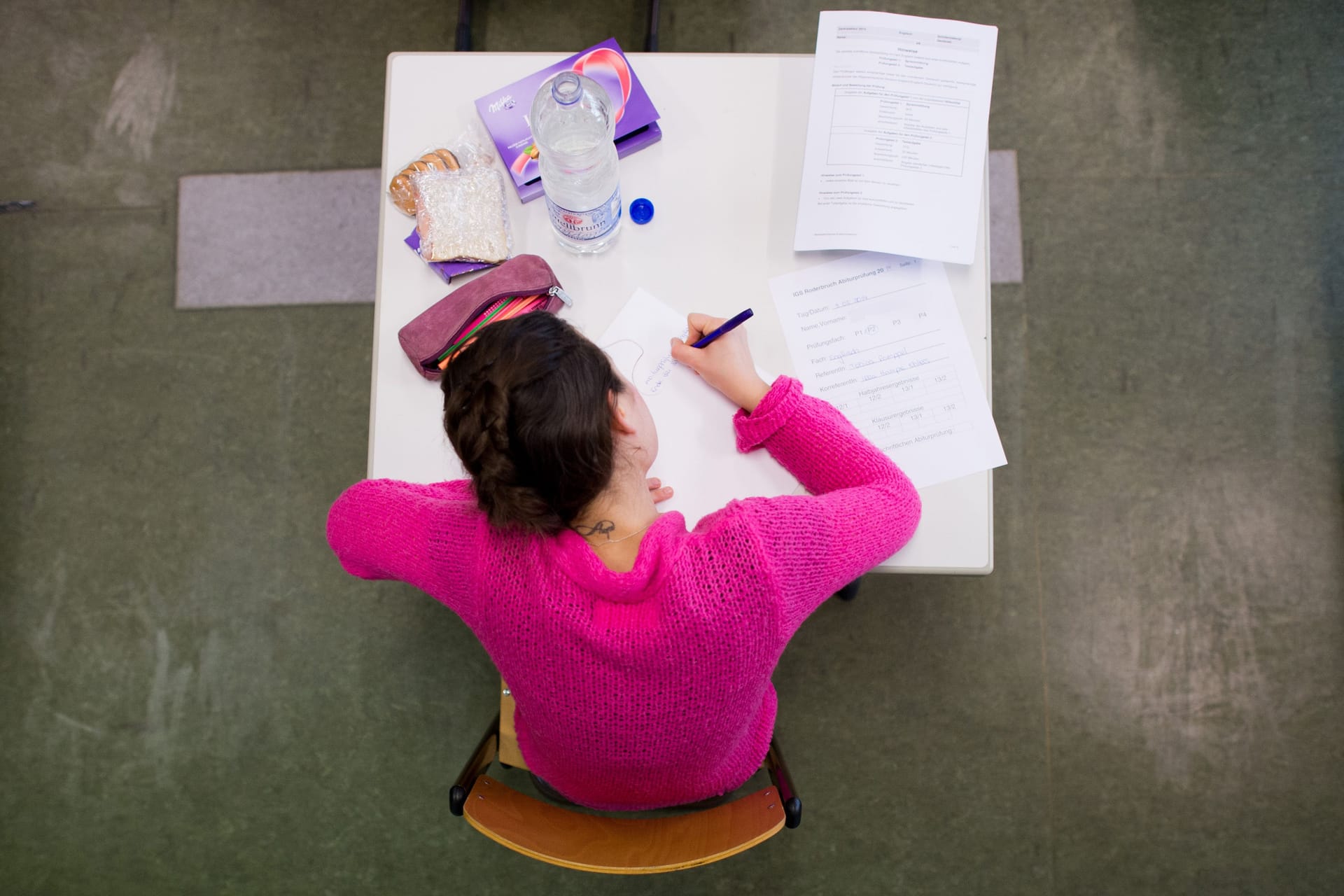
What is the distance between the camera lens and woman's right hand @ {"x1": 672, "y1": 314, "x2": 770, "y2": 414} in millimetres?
1046

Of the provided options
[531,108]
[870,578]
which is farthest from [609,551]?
[870,578]

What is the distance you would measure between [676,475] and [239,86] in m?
1.55

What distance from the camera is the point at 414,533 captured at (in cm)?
98

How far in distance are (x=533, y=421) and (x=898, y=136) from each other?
0.66m

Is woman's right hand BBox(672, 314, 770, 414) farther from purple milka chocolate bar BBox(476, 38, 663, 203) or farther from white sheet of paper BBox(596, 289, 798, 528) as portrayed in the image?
purple milka chocolate bar BBox(476, 38, 663, 203)

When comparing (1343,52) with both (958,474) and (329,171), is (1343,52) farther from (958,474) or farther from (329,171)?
(329,171)

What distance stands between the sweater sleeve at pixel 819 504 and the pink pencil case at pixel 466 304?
1.04 feet

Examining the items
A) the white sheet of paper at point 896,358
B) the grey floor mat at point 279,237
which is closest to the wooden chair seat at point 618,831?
the white sheet of paper at point 896,358

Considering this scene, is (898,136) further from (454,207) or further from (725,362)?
(454,207)

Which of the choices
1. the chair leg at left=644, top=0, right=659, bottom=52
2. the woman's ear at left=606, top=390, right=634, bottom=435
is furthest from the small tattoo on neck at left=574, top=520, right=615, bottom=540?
the chair leg at left=644, top=0, right=659, bottom=52

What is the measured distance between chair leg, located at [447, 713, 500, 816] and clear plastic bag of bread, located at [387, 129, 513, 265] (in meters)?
0.68

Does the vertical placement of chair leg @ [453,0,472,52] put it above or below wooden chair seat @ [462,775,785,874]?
above

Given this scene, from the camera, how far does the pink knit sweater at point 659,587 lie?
0.83 m

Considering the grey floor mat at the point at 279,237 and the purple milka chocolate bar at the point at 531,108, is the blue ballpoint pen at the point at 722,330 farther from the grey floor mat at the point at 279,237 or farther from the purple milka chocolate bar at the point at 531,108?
the grey floor mat at the point at 279,237
